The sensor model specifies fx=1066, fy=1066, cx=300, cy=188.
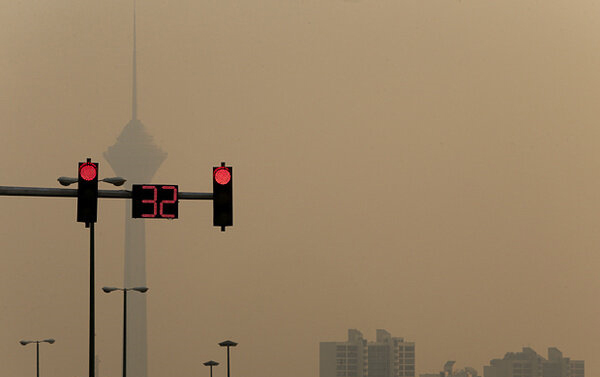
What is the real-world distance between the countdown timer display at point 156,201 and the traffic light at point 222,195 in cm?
126

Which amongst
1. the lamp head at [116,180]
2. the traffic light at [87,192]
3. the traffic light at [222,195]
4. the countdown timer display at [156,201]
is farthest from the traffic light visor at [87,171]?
the lamp head at [116,180]

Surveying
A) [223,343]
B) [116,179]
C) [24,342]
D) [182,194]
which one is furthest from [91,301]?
[24,342]

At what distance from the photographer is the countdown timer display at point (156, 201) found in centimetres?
2416

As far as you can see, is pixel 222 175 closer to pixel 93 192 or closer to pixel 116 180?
pixel 93 192

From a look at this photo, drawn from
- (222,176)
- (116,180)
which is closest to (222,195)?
(222,176)

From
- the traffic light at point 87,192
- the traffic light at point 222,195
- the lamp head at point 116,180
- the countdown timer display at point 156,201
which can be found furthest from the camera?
the lamp head at point 116,180

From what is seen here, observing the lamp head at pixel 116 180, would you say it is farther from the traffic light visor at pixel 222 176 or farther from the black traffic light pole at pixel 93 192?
the traffic light visor at pixel 222 176

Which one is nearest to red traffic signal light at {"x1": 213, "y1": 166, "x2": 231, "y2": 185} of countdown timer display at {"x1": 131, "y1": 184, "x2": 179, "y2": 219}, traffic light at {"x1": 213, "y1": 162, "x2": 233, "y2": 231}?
traffic light at {"x1": 213, "y1": 162, "x2": 233, "y2": 231}

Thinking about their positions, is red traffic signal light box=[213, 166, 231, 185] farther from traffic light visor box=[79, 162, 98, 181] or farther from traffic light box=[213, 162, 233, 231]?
traffic light visor box=[79, 162, 98, 181]

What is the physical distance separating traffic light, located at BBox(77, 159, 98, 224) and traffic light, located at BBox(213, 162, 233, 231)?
266cm

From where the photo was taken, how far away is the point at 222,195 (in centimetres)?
2338

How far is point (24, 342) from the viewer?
3056 inches

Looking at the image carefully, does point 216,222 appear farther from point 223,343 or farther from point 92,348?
point 223,343

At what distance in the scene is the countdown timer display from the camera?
79.3 feet
